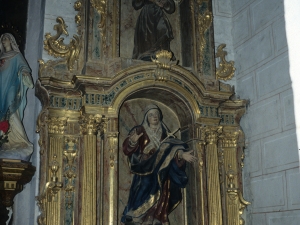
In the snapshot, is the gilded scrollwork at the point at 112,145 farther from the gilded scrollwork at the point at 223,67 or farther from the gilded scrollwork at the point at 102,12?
the gilded scrollwork at the point at 223,67

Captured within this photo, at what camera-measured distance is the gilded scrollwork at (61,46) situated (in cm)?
534

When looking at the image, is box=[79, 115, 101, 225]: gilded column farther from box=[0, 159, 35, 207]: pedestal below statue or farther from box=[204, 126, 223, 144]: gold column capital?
box=[204, 126, 223, 144]: gold column capital

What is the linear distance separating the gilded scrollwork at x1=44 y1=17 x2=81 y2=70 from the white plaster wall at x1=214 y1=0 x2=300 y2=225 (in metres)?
1.96

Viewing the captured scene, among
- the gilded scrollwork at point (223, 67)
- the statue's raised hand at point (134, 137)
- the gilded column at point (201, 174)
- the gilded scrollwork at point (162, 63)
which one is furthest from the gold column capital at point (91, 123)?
the gilded scrollwork at point (223, 67)

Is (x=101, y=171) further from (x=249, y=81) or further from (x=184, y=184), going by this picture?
(x=249, y=81)

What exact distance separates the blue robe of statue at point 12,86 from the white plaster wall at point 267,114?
262cm

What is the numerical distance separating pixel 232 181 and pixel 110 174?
1569mm

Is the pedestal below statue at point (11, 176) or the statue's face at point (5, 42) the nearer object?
the pedestal below statue at point (11, 176)

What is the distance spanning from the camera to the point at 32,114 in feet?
17.9

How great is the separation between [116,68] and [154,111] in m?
0.67

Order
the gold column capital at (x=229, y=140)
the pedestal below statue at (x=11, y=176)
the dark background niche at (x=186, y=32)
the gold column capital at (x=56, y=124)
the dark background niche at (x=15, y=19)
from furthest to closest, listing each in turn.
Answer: the dark background niche at (x=186, y=32)
the gold column capital at (x=229, y=140)
the dark background niche at (x=15, y=19)
the gold column capital at (x=56, y=124)
the pedestal below statue at (x=11, y=176)

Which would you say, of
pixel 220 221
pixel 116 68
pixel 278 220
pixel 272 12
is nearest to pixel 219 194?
pixel 220 221

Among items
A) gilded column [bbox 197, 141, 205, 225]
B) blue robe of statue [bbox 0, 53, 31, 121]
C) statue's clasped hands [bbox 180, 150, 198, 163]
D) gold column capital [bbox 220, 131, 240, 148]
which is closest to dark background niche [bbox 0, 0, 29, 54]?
blue robe of statue [bbox 0, 53, 31, 121]

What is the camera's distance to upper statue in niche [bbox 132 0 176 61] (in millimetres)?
5703
